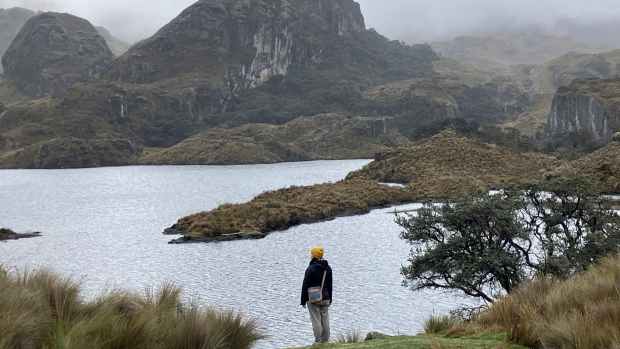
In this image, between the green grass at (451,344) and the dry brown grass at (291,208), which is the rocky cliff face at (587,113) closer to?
the dry brown grass at (291,208)

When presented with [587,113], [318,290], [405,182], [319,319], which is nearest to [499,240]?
[319,319]

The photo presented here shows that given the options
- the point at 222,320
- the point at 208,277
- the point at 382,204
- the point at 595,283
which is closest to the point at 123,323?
the point at 222,320

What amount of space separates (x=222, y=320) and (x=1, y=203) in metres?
96.7

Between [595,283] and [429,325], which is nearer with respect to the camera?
[595,283]

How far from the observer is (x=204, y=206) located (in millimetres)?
82062

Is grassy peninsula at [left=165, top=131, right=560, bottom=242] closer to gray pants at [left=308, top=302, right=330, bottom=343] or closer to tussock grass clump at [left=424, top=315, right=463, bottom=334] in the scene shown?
gray pants at [left=308, top=302, right=330, bottom=343]

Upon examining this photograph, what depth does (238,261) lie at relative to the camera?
4288 centimetres

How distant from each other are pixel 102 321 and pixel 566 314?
6.02 m

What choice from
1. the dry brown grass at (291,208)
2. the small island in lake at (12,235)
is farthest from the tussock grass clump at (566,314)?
the small island in lake at (12,235)

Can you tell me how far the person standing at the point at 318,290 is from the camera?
47.1 feet

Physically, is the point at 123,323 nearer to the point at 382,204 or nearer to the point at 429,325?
the point at 429,325

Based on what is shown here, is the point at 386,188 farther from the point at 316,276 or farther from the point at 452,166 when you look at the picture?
the point at 316,276

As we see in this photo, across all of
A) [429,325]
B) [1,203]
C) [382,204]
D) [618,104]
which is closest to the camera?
[429,325]

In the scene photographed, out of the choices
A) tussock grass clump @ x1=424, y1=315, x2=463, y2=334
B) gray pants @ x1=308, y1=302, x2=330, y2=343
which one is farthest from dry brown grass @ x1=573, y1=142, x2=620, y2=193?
tussock grass clump @ x1=424, y1=315, x2=463, y2=334
